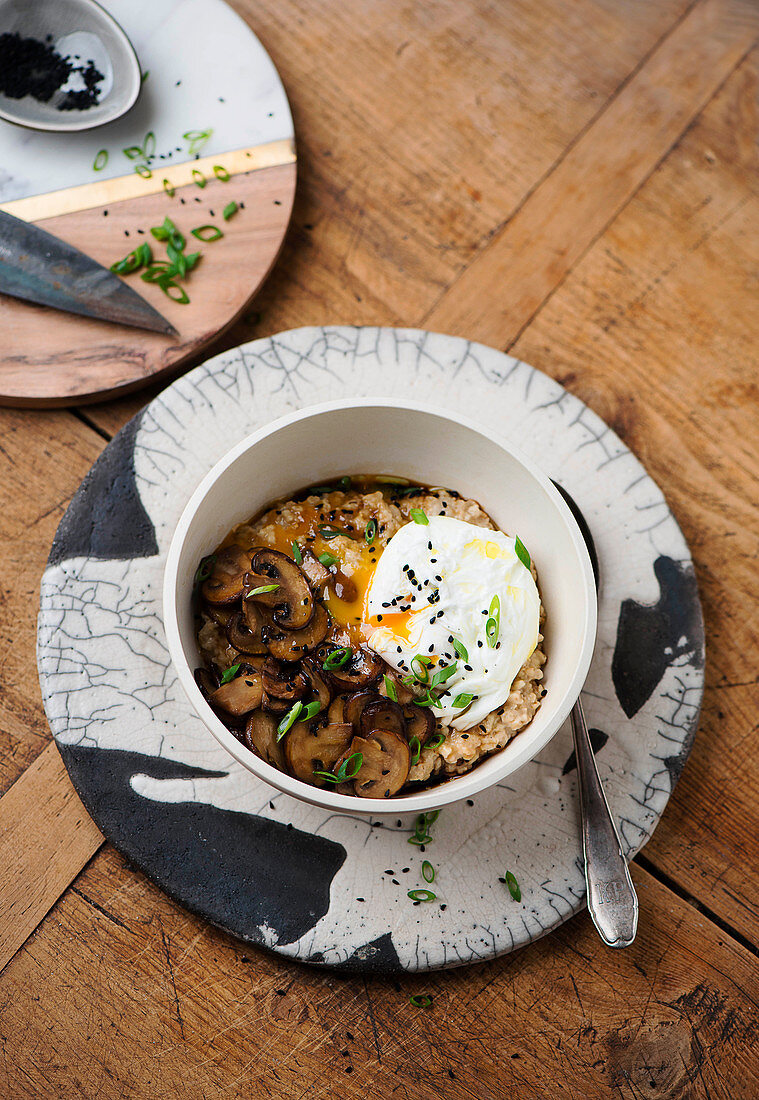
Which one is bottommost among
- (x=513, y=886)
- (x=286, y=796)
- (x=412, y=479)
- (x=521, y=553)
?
(x=286, y=796)

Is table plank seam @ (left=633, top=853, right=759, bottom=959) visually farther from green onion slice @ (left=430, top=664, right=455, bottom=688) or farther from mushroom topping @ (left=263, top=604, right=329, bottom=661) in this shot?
mushroom topping @ (left=263, top=604, right=329, bottom=661)

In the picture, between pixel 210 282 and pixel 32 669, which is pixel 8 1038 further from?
pixel 210 282

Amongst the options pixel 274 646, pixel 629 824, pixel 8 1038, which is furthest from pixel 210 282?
pixel 8 1038

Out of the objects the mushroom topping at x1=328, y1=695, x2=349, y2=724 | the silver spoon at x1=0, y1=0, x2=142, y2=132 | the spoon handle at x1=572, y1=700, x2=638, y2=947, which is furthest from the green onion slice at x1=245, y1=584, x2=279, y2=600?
the silver spoon at x1=0, y1=0, x2=142, y2=132

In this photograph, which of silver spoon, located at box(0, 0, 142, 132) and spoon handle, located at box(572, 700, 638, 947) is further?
silver spoon, located at box(0, 0, 142, 132)

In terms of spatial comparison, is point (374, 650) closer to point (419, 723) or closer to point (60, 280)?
point (419, 723)

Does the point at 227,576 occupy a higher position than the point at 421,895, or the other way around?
the point at 227,576

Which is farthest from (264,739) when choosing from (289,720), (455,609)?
(455,609)
